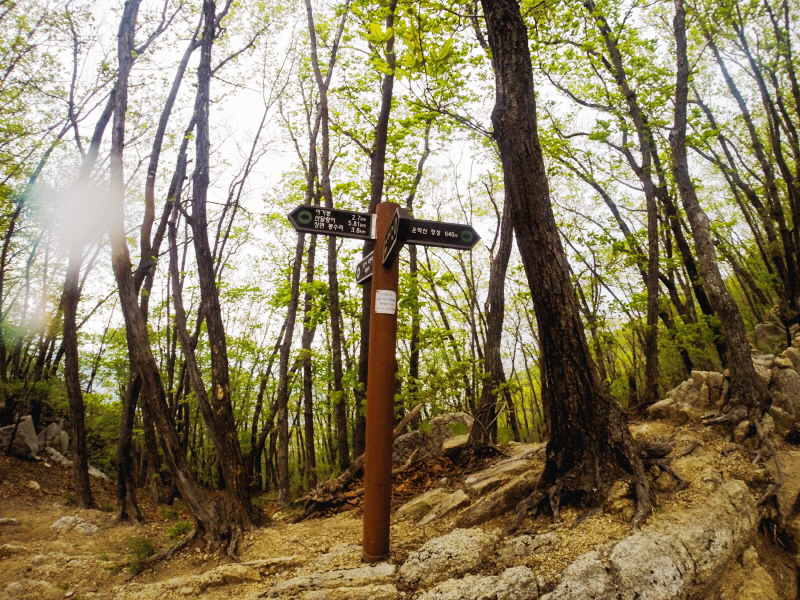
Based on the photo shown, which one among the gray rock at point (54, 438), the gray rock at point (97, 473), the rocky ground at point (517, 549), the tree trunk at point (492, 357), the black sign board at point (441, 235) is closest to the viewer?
the rocky ground at point (517, 549)

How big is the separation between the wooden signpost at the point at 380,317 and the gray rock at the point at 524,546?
89 centimetres

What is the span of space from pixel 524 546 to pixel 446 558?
0.58 meters

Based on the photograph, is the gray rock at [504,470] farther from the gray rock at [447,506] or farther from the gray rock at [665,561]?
the gray rock at [665,561]

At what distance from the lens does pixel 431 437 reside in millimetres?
7129

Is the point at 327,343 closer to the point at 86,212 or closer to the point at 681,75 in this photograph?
the point at 86,212

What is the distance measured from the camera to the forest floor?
3.27m

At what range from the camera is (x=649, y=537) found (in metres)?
3.01

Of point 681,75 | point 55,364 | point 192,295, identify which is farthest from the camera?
point 192,295

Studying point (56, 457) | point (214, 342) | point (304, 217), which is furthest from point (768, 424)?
point (56, 457)

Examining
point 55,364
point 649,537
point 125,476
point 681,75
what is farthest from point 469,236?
point 55,364

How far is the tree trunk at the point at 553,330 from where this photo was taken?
11.7 ft

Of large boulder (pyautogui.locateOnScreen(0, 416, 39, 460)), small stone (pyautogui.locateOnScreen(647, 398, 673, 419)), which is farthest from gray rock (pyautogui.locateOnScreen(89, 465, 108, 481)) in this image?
small stone (pyautogui.locateOnScreen(647, 398, 673, 419))

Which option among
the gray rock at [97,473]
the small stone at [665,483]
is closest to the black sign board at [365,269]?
the small stone at [665,483]

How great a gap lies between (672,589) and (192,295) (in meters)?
17.9
